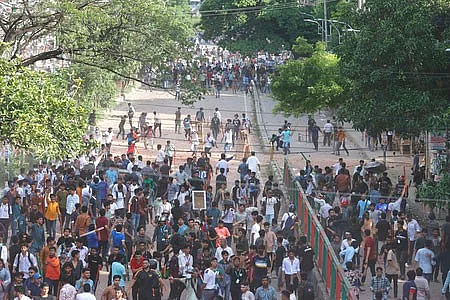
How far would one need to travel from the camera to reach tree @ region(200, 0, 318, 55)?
58219 millimetres

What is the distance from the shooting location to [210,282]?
1420 centimetres

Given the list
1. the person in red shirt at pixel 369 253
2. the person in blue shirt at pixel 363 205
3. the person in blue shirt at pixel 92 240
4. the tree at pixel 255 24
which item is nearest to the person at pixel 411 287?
the person in red shirt at pixel 369 253

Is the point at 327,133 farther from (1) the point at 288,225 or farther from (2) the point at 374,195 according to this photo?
(1) the point at 288,225

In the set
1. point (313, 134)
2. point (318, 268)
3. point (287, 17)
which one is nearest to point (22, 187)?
point (318, 268)

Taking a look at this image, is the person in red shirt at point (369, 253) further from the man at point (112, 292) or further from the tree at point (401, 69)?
the tree at point (401, 69)

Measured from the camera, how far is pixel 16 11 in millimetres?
21984

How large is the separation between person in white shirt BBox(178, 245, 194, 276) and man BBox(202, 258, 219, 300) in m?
0.62

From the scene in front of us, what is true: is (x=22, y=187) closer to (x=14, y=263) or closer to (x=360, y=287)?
(x=14, y=263)

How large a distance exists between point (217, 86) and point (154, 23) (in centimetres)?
2750

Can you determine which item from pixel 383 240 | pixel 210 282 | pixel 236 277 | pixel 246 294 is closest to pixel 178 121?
pixel 383 240

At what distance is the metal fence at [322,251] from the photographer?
13.4 meters

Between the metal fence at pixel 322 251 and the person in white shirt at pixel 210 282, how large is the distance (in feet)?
5.59

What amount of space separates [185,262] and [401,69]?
9.06 metres

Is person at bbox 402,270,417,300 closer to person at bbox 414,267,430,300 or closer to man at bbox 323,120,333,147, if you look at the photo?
person at bbox 414,267,430,300
